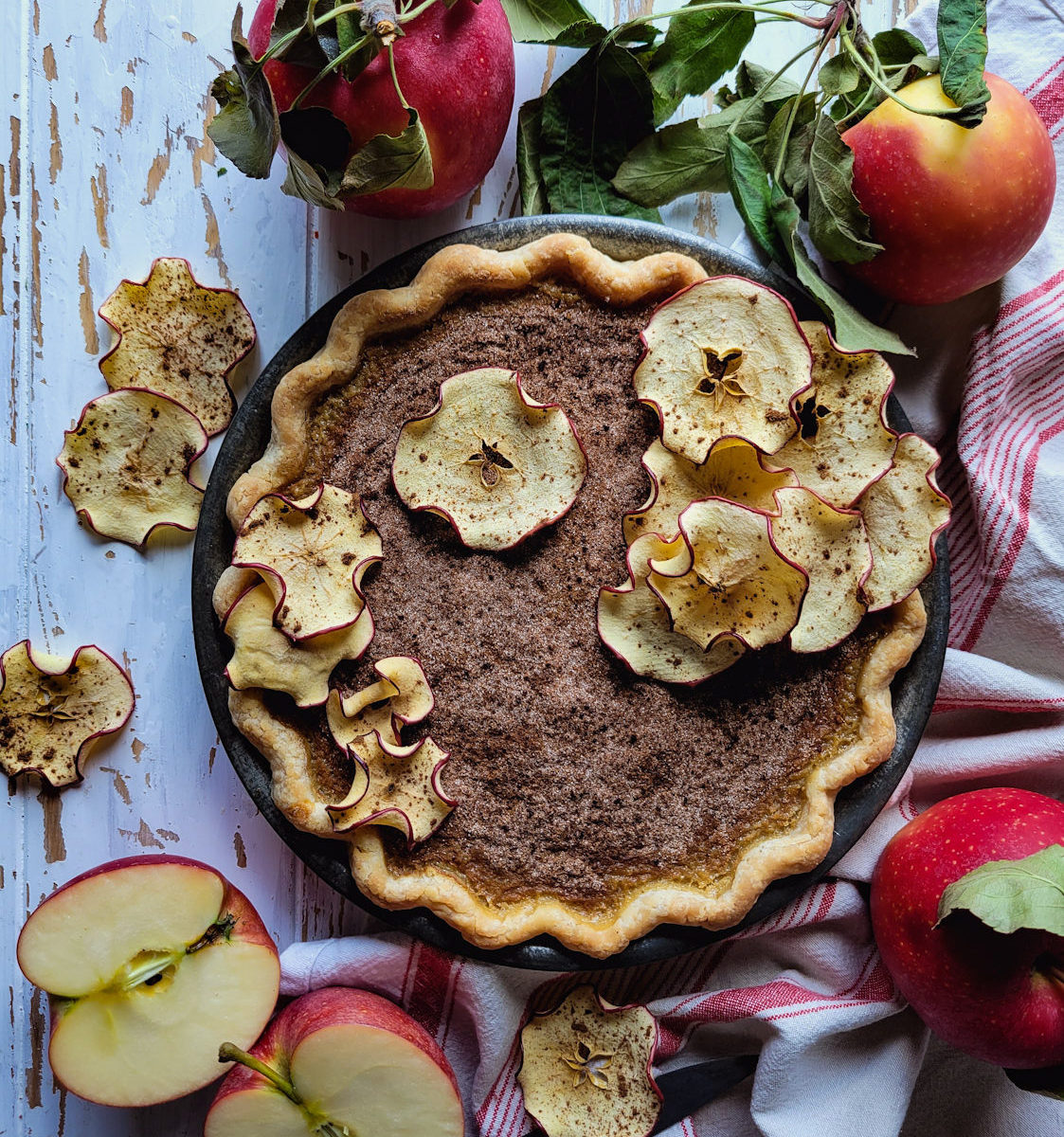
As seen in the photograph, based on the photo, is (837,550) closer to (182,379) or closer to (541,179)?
(541,179)

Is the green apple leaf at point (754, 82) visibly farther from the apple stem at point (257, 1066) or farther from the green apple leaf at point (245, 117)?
the apple stem at point (257, 1066)

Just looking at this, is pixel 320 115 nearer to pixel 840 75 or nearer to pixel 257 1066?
pixel 840 75

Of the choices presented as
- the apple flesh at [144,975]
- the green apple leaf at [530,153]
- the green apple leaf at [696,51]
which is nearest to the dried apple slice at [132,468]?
the apple flesh at [144,975]

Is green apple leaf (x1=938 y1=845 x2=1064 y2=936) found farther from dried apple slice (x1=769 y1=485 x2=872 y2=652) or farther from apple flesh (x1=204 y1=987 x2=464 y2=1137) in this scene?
apple flesh (x1=204 y1=987 x2=464 y2=1137)

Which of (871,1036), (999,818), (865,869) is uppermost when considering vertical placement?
(999,818)

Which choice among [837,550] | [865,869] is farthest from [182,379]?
[865,869]

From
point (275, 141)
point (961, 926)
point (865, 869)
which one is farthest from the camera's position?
point (865, 869)

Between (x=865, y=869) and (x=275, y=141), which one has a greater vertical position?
(x=275, y=141)
